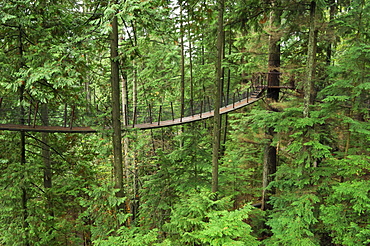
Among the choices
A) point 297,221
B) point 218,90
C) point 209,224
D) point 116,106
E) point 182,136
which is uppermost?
point 218,90

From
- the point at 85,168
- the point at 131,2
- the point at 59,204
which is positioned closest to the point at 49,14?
the point at 131,2

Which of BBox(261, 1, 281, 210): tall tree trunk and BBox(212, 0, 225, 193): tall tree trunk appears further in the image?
BBox(261, 1, 281, 210): tall tree trunk

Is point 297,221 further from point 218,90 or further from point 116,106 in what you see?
point 116,106

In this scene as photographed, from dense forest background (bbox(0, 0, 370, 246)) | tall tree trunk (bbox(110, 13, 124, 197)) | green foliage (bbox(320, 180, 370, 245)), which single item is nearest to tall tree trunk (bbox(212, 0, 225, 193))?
dense forest background (bbox(0, 0, 370, 246))

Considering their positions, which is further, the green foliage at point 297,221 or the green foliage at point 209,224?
the green foliage at point 297,221

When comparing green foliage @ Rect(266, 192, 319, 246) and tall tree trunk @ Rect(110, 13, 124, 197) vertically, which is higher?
tall tree trunk @ Rect(110, 13, 124, 197)

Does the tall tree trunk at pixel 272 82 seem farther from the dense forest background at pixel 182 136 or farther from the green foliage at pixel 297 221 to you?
the green foliage at pixel 297 221

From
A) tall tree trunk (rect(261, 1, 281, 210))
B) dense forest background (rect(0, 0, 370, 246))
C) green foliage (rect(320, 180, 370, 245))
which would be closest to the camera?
dense forest background (rect(0, 0, 370, 246))

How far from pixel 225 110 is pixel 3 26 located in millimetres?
5882

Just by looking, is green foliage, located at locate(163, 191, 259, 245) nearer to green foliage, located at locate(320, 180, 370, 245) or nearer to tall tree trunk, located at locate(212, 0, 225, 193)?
tall tree trunk, located at locate(212, 0, 225, 193)

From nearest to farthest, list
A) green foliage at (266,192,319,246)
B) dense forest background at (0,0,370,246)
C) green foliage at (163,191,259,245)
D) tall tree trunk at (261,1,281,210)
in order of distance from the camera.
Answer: green foliage at (163,191,259,245) < dense forest background at (0,0,370,246) < green foliage at (266,192,319,246) < tall tree trunk at (261,1,281,210)

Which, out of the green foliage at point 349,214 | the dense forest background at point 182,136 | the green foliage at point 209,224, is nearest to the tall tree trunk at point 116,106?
the dense forest background at point 182,136

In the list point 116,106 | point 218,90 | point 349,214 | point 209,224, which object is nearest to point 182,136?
point 218,90

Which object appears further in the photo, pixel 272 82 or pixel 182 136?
pixel 272 82
